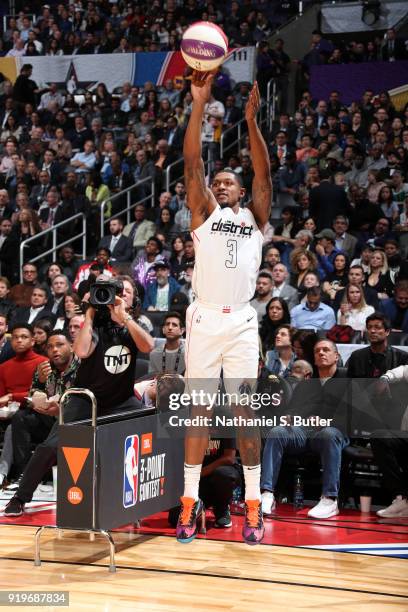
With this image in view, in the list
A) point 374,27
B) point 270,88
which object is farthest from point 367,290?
point 374,27

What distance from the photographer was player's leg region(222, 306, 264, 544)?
6.16m

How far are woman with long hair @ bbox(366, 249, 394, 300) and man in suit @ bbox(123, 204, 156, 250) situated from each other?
3850 millimetres

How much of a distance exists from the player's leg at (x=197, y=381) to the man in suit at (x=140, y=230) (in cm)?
762

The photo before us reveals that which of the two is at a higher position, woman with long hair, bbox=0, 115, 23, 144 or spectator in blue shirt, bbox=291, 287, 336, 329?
woman with long hair, bbox=0, 115, 23, 144

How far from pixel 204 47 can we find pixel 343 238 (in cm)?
697

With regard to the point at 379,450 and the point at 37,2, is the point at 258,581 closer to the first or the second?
the point at 379,450

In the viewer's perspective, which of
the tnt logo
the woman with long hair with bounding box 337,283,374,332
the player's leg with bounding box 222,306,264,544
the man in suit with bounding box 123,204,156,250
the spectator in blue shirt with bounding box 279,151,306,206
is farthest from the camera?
the spectator in blue shirt with bounding box 279,151,306,206

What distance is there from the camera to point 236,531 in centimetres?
720

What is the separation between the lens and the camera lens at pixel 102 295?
6555 mm

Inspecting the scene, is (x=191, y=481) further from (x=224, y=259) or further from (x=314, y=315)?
(x=314, y=315)

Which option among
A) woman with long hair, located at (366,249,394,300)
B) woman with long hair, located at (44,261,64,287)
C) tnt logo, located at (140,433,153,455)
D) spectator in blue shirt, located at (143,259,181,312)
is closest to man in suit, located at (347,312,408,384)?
tnt logo, located at (140,433,153,455)

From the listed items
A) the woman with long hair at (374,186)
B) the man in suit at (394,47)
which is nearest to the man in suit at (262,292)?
the woman with long hair at (374,186)

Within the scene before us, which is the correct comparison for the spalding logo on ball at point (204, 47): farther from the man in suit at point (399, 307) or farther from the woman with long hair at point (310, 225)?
the woman with long hair at point (310, 225)

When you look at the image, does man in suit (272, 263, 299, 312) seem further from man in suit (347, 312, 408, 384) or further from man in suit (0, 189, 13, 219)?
man in suit (0, 189, 13, 219)
